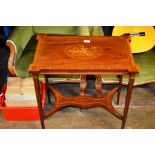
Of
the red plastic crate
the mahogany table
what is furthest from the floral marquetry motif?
the red plastic crate

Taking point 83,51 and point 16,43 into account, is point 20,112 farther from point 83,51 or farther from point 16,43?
point 83,51

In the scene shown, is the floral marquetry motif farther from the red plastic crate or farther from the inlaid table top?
the red plastic crate

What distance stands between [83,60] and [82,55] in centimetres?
7

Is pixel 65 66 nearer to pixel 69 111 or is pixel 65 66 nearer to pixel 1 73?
pixel 69 111

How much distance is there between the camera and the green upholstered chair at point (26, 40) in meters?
2.54

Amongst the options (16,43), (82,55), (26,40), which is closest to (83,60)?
(82,55)

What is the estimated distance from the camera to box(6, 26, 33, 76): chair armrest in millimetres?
2510

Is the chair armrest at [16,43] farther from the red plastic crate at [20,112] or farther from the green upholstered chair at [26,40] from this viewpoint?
the red plastic crate at [20,112]

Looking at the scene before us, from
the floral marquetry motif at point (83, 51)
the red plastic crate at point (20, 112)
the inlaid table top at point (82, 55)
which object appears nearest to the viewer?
the inlaid table top at point (82, 55)

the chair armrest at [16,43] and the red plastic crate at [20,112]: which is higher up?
the chair armrest at [16,43]

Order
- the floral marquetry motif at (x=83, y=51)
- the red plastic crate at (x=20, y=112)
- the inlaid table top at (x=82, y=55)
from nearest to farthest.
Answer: the inlaid table top at (x=82, y=55) < the floral marquetry motif at (x=83, y=51) < the red plastic crate at (x=20, y=112)

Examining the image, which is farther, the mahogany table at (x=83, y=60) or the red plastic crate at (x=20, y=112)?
the red plastic crate at (x=20, y=112)

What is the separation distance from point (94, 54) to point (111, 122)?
2.82 ft

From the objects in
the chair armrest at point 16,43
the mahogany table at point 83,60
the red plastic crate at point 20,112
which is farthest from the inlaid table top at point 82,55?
the red plastic crate at point 20,112
